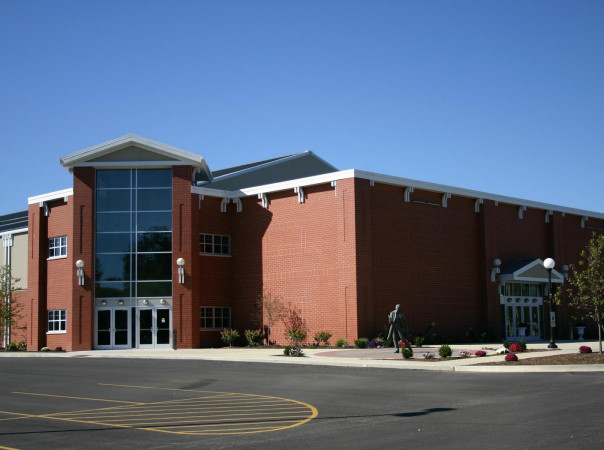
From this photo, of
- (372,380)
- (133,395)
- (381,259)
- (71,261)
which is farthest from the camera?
(71,261)

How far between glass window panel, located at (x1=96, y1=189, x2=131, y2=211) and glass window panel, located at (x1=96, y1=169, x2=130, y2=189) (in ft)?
0.86

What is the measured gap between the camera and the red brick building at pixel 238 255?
36.1m

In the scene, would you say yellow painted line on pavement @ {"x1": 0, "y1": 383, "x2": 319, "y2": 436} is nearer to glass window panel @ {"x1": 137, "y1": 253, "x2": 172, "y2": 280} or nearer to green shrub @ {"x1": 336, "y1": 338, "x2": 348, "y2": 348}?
green shrub @ {"x1": 336, "y1": 338, "x2": 348, "y2": 348}

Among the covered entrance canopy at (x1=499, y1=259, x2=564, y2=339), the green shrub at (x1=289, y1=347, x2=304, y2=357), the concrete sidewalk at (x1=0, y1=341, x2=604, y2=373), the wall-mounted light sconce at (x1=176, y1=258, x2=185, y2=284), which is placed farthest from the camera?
the covered entrance canopy at (x1=499, y1=259, x2=564, y2=339)

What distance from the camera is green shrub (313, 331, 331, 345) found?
3544cm

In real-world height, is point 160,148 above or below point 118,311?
above

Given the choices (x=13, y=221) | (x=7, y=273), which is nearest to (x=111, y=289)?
(x=7, y=273)

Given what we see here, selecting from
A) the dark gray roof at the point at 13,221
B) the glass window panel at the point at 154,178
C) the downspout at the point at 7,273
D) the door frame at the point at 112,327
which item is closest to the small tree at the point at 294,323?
the door frame at the point at 112,327

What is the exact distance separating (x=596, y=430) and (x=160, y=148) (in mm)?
30351

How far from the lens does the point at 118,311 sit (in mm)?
38000

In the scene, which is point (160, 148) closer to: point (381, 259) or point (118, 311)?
point (118, 311)

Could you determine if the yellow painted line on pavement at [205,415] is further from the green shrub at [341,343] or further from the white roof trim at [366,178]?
the white roof trim at [366,178]

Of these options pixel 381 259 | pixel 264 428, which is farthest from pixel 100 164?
pixel 264 428

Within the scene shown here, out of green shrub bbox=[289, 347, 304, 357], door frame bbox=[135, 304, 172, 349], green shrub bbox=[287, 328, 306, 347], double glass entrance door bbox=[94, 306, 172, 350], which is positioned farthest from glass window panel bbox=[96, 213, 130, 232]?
green shrub bbox=[289, 347, 304, 357]
